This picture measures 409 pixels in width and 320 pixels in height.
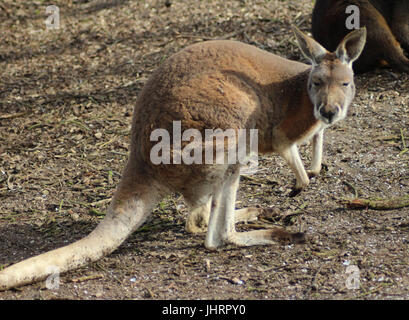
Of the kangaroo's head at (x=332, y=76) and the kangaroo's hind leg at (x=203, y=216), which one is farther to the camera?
the kangaroo's hind leg at (x=203, y=216)

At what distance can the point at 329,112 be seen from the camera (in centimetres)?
397

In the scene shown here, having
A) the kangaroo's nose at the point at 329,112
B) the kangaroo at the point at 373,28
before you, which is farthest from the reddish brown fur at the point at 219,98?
the kangaroo at the point at 373,28

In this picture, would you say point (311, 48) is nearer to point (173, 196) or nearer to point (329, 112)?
point (329, 112)

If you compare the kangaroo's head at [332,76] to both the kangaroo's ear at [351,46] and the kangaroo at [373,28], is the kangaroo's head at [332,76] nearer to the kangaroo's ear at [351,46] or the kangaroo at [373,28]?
the kangaroo's ear at [351,46]

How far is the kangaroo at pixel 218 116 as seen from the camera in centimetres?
394

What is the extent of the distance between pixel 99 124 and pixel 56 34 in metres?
2.53

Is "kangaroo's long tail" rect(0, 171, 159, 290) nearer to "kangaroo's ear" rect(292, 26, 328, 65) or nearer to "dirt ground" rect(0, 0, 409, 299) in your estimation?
"dirt ground" rect(0, 0, 409, 299)

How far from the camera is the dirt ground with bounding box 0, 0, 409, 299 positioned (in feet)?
12.3

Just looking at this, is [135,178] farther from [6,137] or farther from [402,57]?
[402,57]

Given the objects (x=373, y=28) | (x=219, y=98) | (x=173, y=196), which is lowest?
(x=173, y=196)

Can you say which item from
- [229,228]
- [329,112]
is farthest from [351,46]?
[229,228]

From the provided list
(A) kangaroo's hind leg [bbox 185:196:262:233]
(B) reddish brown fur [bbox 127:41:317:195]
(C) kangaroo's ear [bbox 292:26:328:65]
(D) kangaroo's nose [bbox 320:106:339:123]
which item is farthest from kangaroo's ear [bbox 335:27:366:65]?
(A) kangaroo's hind leg [bbox 185:196:262:233]

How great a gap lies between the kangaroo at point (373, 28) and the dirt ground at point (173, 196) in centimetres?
20

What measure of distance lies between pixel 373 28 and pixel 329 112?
3132 millimetres
